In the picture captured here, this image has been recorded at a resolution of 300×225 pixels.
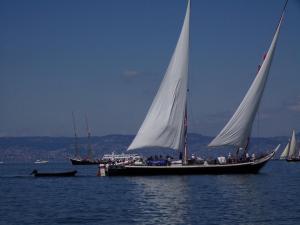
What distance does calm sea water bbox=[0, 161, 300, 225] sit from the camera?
126 feet

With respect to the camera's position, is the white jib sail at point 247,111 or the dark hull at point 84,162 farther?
the dark hull at point 84,162

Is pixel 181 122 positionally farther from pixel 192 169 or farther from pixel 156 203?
pixel 156 203

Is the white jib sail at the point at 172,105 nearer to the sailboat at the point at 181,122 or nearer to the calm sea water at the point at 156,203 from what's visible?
the sailboat at the point at 181,122

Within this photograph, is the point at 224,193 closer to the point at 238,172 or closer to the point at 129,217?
the point at 129,217

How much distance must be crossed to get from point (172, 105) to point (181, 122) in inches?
82.8

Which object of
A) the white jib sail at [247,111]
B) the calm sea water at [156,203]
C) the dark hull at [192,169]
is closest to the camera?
the calm sea water at [156,203]

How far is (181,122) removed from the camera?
245 feet

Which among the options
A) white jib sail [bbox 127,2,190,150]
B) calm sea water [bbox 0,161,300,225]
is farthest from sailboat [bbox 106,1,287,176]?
calm sea water [bbox 0,161,300,225]

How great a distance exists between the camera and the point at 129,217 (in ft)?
130

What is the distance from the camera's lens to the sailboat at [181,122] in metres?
73.9

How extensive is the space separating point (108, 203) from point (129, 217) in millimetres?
7964

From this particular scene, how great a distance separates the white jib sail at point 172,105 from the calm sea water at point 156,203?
736cm

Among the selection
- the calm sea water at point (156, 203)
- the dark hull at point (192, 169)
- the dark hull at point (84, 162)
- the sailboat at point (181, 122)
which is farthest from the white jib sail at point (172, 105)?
the dark hull at point (84, 162)

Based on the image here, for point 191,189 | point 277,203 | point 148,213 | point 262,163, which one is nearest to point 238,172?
point 262,163
